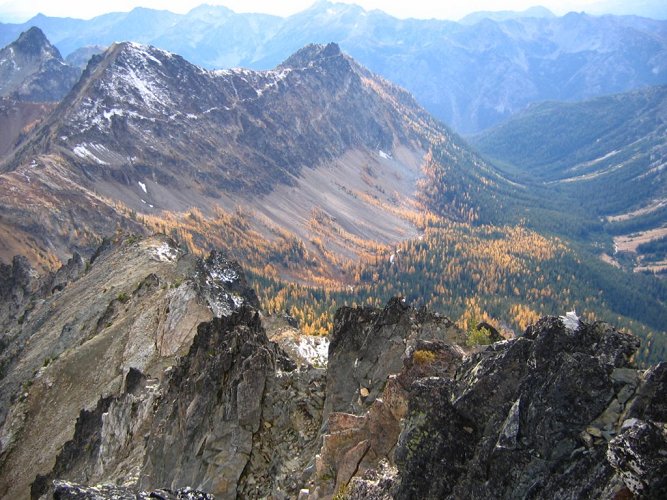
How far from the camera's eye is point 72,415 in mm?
66250

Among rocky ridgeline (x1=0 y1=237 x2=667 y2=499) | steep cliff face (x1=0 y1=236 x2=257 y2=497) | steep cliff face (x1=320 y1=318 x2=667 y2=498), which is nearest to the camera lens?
steep cliff face (x1=320 y1=318 x2=667 y2=498)

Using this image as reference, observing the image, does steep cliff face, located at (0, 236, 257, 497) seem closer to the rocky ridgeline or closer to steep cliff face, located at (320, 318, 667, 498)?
the rocky ridgeline

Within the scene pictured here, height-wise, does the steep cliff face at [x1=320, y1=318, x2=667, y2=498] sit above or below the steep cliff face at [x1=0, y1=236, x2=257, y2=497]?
above

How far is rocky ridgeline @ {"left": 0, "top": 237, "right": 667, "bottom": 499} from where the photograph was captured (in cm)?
1972

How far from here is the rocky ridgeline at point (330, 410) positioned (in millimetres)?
19719

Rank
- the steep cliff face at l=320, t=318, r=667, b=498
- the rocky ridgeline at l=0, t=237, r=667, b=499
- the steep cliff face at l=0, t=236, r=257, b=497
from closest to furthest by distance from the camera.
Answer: the steep cliff face at l=320, t=318, r=667, b=498 → the rocky ridgeline at l=0, t=237, r=667, b=499 → the steep cliff face at l=0, t=236, r=257, b=497

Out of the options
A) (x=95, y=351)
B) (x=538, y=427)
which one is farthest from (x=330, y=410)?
(x=95, y=351)

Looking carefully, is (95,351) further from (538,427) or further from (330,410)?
(538,427)

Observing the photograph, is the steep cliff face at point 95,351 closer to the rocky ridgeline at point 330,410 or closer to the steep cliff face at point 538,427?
the rocky ridgeline at point 330,410

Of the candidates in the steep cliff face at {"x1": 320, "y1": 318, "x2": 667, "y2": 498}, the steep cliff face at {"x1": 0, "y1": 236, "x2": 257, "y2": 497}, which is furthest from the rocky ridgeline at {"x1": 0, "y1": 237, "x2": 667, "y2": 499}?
the steep cliff face at {"x1": 0, "y1": 236, "x2": 257, "y2": 497}

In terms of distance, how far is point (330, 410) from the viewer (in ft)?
121

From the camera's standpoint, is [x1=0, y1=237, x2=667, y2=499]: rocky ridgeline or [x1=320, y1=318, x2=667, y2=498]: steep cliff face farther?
[x1=0, y1=237, x2=667, y2=499]: rocky ridgeline

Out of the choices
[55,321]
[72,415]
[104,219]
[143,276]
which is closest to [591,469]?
[72,415]

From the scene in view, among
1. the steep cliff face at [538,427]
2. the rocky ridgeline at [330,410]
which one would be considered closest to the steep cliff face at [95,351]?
the rocky ridgeline at [330,410]
